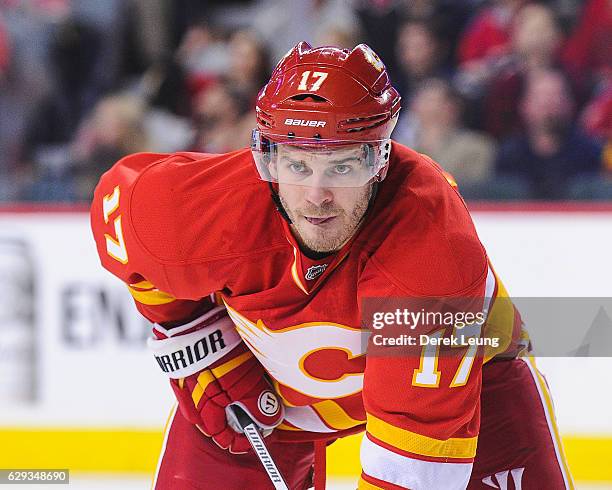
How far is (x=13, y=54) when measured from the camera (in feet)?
16.2

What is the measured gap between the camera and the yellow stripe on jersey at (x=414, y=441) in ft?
6.11

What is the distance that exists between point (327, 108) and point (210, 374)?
2.73ft

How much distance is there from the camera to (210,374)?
7.99ft

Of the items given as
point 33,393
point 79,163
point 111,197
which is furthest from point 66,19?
point 111,197

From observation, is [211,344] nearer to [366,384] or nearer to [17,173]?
[366,384]

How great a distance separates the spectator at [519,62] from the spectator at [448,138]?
0.11 metres

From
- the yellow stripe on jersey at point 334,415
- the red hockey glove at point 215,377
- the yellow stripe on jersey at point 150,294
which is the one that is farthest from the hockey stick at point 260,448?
the yellow stripe on jersey at point 150,294

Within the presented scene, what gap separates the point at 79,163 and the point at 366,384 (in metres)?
3.13

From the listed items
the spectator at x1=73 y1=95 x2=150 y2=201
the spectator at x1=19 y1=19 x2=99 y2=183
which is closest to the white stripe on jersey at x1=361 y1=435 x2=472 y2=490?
the spectator at x1=73 y1=95 x2=150 y2=201

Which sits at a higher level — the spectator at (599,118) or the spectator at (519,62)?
the spectator at (519,62)

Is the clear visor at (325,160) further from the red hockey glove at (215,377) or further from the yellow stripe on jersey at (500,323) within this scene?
the red hockey glove at (215,377)

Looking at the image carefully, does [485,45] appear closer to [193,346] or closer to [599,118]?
[599,118]

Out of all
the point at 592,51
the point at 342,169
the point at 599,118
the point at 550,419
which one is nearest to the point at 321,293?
the point at 342,169

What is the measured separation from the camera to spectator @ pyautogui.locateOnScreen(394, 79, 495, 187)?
442 centimetres
